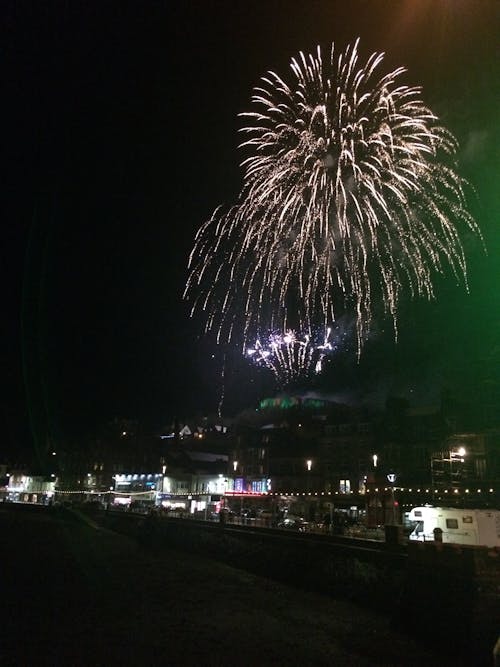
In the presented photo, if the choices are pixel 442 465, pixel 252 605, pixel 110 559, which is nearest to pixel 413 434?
pixel 442 465

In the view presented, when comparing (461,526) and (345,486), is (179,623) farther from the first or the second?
(345,486)

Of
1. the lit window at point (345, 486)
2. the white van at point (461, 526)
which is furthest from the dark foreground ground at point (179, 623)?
the lit window at point (345, 486)

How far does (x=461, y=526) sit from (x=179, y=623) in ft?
53.6

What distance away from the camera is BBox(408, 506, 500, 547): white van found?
24078mm

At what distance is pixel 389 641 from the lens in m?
12.4

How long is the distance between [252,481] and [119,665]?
182ft

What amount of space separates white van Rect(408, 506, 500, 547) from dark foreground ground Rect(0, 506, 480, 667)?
893cm

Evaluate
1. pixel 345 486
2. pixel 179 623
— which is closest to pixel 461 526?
pixel 179 623

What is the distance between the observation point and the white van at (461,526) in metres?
24.1

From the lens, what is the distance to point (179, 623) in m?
14.3

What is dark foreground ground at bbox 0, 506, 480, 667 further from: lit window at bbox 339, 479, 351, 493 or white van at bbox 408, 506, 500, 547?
lit window at bbox 339, 479, 351, 493

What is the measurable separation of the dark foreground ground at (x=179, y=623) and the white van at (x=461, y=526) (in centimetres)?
893

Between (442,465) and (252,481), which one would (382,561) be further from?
(252,481)

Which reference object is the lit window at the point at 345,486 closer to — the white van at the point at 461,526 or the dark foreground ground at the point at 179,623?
the white van at the point at 461,526
